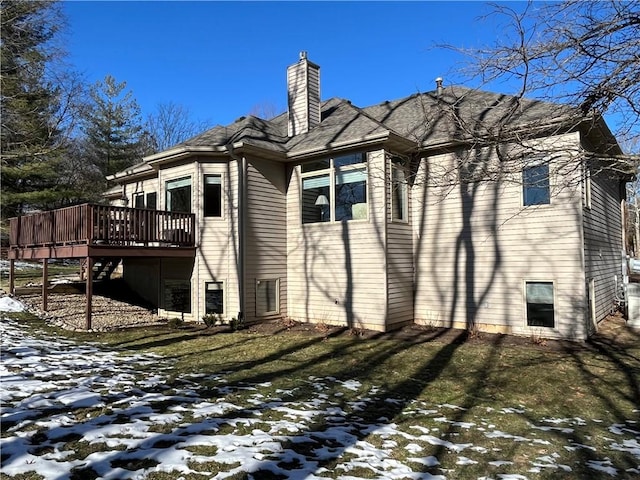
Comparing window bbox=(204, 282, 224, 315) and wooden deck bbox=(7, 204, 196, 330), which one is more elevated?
wooden deck bbox=(7, 204, 196, 330)

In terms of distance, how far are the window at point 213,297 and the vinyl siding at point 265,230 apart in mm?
784

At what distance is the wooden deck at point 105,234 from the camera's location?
9.79 meters

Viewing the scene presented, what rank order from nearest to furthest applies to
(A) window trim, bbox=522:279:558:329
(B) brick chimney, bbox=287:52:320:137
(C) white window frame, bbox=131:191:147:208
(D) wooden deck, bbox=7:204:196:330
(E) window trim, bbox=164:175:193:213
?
(A) window trim, bbox=522:279:558:329
(D) wooden deck, bbox=7:204:196:330
(E) window trim, bbox=164:175:193:213
(B) brick chimney, bbox=287:52:320:137
(C) white window frame, bbox=131:191:147:208

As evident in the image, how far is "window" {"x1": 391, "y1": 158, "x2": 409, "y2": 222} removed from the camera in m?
10.7

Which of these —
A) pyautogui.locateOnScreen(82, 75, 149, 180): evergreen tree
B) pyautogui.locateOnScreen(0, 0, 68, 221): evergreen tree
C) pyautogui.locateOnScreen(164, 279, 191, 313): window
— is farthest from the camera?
pyautogui.locateOnScreen(82, 75, 149, 180): evergreen tree

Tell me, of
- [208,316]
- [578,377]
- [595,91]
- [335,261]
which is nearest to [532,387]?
[578,377]

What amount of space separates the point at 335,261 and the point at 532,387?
584cm

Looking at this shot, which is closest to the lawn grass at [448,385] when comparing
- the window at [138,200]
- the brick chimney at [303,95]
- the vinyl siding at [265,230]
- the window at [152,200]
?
the vinyl siding at [265,230]

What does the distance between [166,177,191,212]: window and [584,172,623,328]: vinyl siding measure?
10.0 m

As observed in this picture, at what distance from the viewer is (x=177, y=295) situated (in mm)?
12227

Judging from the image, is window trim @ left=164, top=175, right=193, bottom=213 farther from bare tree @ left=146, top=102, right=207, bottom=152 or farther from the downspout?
bare tree @ left=146, top=102, right=207, bottom=152

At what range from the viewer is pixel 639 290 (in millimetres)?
10750

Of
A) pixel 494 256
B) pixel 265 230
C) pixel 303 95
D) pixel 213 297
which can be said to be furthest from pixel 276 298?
pixel 303 95

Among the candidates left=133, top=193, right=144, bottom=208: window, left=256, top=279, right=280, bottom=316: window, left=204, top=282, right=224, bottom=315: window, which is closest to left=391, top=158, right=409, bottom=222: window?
left=256, top=279, right=280, bottom=316: window
